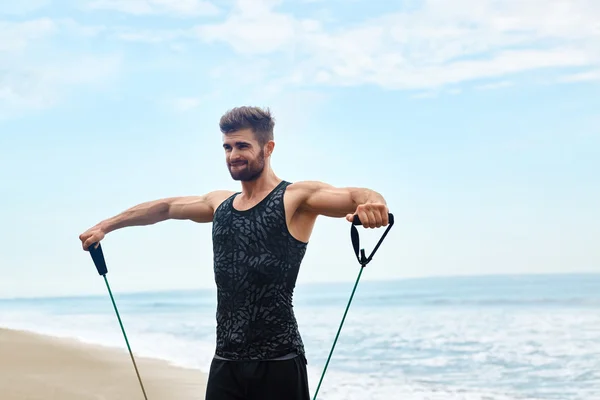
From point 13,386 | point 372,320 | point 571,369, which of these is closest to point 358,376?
point 571,369

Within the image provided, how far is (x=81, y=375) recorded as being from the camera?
7449 millimetres

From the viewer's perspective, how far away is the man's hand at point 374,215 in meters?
2.75

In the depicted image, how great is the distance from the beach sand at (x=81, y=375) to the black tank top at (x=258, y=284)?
3.85 meters

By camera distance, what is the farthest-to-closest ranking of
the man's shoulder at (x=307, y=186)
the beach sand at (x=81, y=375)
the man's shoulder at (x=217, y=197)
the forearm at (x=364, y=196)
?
the beach sand at (x=81, y=375), the man's shoulder at (x=217, y=197), the man's shoulder at (x=307, y=186), the forearm at (x=364, y=196)

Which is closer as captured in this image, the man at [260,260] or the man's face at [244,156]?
the man at [260,260]

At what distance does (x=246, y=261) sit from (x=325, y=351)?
698cm

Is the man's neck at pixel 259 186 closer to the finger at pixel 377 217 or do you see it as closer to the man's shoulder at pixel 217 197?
the man's shoulder at pixel 217 197

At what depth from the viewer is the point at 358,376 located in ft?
26.2

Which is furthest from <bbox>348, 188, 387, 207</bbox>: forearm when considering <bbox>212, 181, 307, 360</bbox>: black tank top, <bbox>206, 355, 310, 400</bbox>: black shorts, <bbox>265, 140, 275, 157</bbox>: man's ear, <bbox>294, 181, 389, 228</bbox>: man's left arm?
<bbox>206, 355, 310, 400</bbox>: black shorts

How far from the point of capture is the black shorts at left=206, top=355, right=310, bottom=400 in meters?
3.01

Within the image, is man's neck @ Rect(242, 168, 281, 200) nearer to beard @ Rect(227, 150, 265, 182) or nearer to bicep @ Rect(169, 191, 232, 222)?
beard @ Rect(227, 150, 265, 182)

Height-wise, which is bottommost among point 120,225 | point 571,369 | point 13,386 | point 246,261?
point 571,369

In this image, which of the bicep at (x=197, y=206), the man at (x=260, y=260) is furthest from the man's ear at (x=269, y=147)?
the bicep at (x=197, y=206)

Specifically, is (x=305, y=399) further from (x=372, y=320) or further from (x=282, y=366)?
(x=372, y=320)
